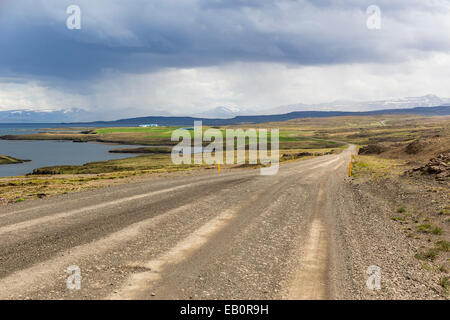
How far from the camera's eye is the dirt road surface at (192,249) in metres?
8.18

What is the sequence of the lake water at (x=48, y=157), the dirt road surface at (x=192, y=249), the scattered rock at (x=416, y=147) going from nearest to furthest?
the dirt road surface at (x=192, y=249)
the scattered rock at (x=416, y=147)
the lake water at (x=48, y=157)

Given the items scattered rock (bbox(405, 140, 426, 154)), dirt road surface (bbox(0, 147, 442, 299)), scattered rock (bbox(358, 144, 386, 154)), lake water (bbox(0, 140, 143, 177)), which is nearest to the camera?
dirt road surface (bbox(0, 147, 442, 299))

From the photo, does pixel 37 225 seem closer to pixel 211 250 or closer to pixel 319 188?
pixel 211 250

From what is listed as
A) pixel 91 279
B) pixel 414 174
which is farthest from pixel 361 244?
pixel 414 174

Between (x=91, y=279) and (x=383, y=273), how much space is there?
7.98 m

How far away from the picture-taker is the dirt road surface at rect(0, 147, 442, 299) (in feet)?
26.8

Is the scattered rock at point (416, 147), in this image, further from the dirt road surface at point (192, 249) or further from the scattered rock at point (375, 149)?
the dirt road surface at point (192, 249)

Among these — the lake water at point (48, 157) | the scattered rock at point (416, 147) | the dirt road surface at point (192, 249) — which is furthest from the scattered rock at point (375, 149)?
the lake water at point (48, 157)

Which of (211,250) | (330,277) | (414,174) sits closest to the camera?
(330,277)

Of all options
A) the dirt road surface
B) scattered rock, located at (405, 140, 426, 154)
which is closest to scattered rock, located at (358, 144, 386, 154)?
scattered rock, located at (405, 140, 426, 154)

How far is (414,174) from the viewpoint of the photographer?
94.2ft

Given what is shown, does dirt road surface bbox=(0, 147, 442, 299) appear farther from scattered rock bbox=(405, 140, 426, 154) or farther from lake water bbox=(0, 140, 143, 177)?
lake water bbox=(0, 140, 143, 177)

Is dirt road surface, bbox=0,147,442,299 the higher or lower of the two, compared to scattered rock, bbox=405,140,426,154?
lower

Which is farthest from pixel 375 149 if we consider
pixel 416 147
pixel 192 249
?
pixel 192 249
